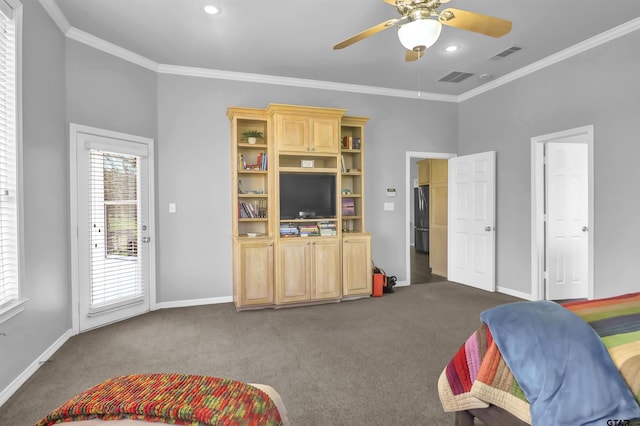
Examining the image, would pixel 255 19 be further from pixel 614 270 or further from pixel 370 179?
pixel 614 270

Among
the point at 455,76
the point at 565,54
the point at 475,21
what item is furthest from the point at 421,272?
the point at 475,21

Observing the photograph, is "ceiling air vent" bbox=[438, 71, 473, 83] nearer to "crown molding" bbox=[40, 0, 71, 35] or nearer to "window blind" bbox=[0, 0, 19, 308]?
"crown molding" bbox=[40, 0, 71, 35]

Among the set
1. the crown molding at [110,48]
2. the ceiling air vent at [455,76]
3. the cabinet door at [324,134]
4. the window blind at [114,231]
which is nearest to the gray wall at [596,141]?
the ceiling air vent at [455,76]

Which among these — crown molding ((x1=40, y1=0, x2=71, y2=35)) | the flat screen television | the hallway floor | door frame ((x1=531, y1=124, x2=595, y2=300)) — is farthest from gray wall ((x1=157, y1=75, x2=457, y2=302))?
the hallway floor

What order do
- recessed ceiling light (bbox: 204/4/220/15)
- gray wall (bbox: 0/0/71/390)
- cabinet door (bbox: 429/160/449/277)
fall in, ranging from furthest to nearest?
1. cabinet door (bbox: 429/160/449/277)
2. recessed ceiling light (bbox: 204/4/220/15)
3. gray wall (bbox: 0/0/71/390)

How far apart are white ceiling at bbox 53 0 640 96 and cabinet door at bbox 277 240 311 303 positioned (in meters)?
2.25

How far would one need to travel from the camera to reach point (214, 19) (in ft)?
10.7

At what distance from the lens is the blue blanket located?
1.19 meters

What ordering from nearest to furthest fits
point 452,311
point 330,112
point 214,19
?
point 214,19 < point 452,311 < point 330,112

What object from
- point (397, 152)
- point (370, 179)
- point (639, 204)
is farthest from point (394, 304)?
point (639, 204)

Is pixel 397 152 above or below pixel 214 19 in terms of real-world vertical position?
below

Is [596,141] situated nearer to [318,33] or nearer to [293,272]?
[318,33]

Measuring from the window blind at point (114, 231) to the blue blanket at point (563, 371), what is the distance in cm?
374

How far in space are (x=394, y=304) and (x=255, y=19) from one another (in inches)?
140
